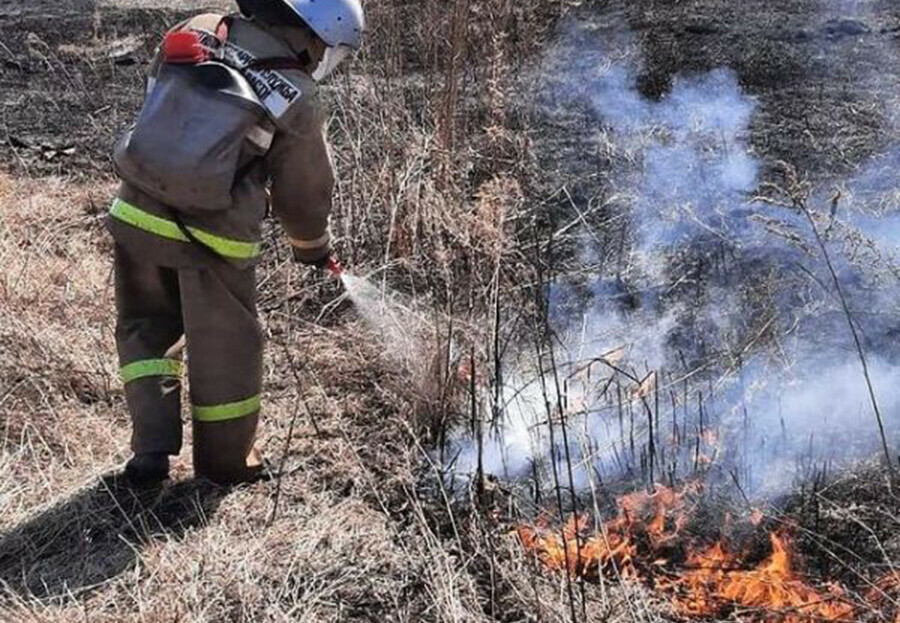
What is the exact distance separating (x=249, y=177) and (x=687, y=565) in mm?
1733

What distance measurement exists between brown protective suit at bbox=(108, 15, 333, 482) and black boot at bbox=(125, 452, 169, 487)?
23 millimetres

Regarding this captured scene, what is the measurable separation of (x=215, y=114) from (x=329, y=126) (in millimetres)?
2795

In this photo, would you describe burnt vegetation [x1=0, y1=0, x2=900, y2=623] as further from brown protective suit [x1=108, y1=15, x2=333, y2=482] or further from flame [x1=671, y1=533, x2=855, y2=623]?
brown protective suit [x1=108, y1=15, x2=333, y2=482]

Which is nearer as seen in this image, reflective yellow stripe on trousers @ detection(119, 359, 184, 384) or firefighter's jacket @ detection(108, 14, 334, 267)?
firefighter's jacket @ detection(108, 14, 334, 267)

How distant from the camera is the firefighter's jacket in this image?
3.22 metres

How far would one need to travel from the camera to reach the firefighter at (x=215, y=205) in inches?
123

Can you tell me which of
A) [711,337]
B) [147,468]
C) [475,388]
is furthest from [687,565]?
[147,468]

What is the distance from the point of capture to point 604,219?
5348 millimetres

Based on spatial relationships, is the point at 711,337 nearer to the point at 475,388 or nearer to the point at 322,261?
the point at 475,388

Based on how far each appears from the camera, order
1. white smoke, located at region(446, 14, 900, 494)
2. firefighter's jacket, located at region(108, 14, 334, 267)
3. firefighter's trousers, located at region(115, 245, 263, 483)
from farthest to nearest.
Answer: white smoke, located at region(446, 14, 900, 494), firefighter's trousers, located at region(115, 245, 263, 483), firefighter's jacket, located at region(108, 14, 334, 267)

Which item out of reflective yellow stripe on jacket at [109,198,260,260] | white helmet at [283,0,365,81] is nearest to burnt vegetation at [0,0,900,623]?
reflective yellow stripe on jacket at [109,198,260,260]

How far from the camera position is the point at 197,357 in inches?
134

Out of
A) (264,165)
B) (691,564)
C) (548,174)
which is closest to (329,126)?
(548,174)

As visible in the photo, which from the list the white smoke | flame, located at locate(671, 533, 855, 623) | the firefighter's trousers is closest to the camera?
flame, located at locate(671, 533, 855, 623)
